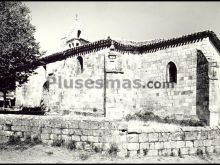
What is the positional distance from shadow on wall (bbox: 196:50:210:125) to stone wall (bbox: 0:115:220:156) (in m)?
4.88

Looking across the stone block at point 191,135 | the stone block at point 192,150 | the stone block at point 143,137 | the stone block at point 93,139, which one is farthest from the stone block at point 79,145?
the stone block at point 192,150

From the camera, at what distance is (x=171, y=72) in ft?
58.5

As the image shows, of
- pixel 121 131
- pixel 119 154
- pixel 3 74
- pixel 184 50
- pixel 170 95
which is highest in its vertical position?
pixel 184 50

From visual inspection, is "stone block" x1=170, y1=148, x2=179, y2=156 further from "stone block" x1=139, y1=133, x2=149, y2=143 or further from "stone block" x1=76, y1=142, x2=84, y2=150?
"stone block" x1=76, y1=142, x2=84, y2=150

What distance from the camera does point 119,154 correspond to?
860cm

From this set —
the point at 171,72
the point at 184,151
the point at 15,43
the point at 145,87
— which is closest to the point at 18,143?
the point at 184,151

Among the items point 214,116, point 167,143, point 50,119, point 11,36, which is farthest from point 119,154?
point 11,36

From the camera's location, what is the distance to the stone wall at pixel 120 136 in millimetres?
8773

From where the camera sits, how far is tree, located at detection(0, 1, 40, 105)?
17.2 metres

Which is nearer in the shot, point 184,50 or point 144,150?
point 144,150

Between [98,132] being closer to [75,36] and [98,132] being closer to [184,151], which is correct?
[184,151]

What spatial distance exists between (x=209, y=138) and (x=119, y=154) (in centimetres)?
375

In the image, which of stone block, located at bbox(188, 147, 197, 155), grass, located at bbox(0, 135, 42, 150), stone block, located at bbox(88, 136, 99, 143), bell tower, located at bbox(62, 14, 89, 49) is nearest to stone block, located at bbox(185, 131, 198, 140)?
stone block, located at bbox(188, 147, 197, 155)

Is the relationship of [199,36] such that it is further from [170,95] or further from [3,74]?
[3,74]
